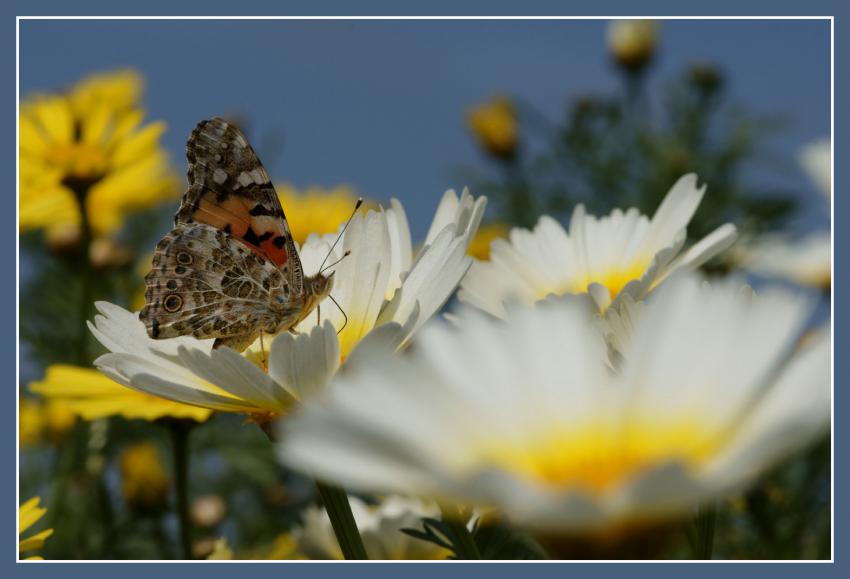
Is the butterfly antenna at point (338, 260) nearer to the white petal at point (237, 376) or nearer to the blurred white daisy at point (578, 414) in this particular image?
the white petal at point (237, 376)

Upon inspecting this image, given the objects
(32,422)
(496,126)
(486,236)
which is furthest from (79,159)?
(496,126)

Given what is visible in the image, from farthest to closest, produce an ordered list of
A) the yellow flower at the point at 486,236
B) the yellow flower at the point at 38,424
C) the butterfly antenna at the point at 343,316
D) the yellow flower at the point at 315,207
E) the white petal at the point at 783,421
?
the yellow flower at the point at 315,207, the yellow flower at the point at 486,236, the yellow flower at the point at 38,424, the butterfly antenna at the point at 343,316, the white petal at the point at 783,421

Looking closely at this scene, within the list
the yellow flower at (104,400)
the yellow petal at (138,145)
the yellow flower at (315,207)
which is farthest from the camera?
the yellow flower at (315,207)

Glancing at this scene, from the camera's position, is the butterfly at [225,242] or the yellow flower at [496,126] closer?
the butterfly at [225,242]

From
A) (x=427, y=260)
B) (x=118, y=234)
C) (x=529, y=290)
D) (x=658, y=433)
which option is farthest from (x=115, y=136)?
(x=658, y=433)

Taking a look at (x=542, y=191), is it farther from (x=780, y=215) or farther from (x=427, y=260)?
(x=427, y=260)

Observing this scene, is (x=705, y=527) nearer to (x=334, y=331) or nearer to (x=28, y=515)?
(x=334, y=331)

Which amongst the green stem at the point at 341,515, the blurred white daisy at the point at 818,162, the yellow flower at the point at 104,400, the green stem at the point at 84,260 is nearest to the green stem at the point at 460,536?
the green stem at the point at 341,515
